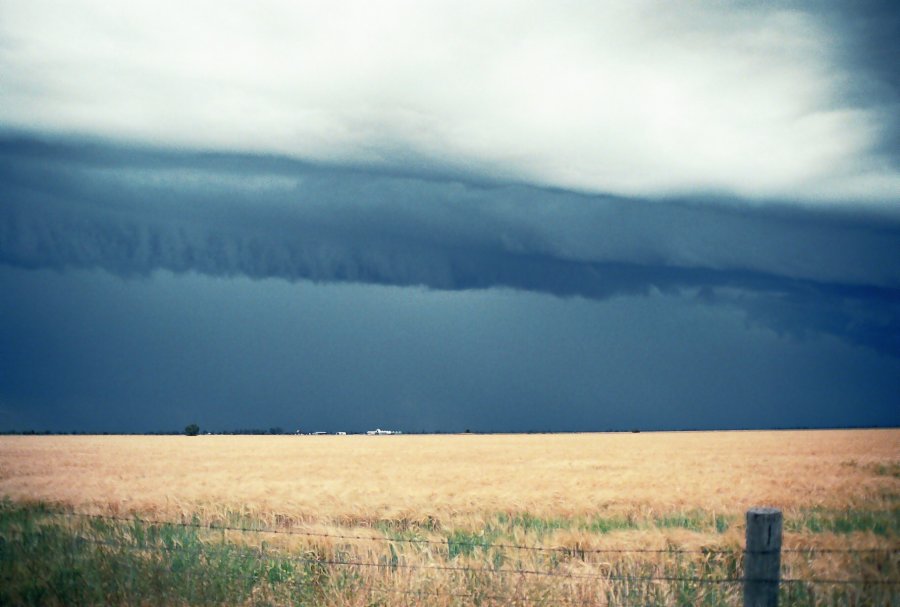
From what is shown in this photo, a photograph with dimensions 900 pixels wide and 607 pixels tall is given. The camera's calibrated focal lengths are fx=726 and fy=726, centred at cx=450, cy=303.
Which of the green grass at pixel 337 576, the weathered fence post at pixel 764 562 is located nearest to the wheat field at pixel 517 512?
the green grass at pixel 337 576

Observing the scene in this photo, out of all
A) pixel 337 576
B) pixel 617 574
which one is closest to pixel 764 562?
pixel 617 574

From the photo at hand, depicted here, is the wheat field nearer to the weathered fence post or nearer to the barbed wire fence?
the barbed wire fence

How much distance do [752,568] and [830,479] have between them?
24761 millimetres

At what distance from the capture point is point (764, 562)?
6.48 meters

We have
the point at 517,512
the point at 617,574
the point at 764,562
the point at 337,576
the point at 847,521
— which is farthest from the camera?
the point at 517,512

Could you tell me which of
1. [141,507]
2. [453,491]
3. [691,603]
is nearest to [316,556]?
[691,603]

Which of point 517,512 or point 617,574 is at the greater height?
point 617,574

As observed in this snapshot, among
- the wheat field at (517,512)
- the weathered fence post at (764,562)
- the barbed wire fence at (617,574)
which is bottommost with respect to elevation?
the wheat field at (517,512)

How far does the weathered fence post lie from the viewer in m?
6.46

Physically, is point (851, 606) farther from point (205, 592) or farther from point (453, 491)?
point (453, 491)

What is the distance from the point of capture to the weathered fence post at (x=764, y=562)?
646 cm

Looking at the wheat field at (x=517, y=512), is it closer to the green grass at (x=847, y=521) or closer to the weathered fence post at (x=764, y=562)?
the green grass at (x=847, y=521)

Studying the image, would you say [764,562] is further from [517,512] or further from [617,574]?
[517,512]

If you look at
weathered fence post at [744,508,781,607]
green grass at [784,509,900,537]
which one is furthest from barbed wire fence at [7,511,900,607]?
green grass at [784,509,900,537]
